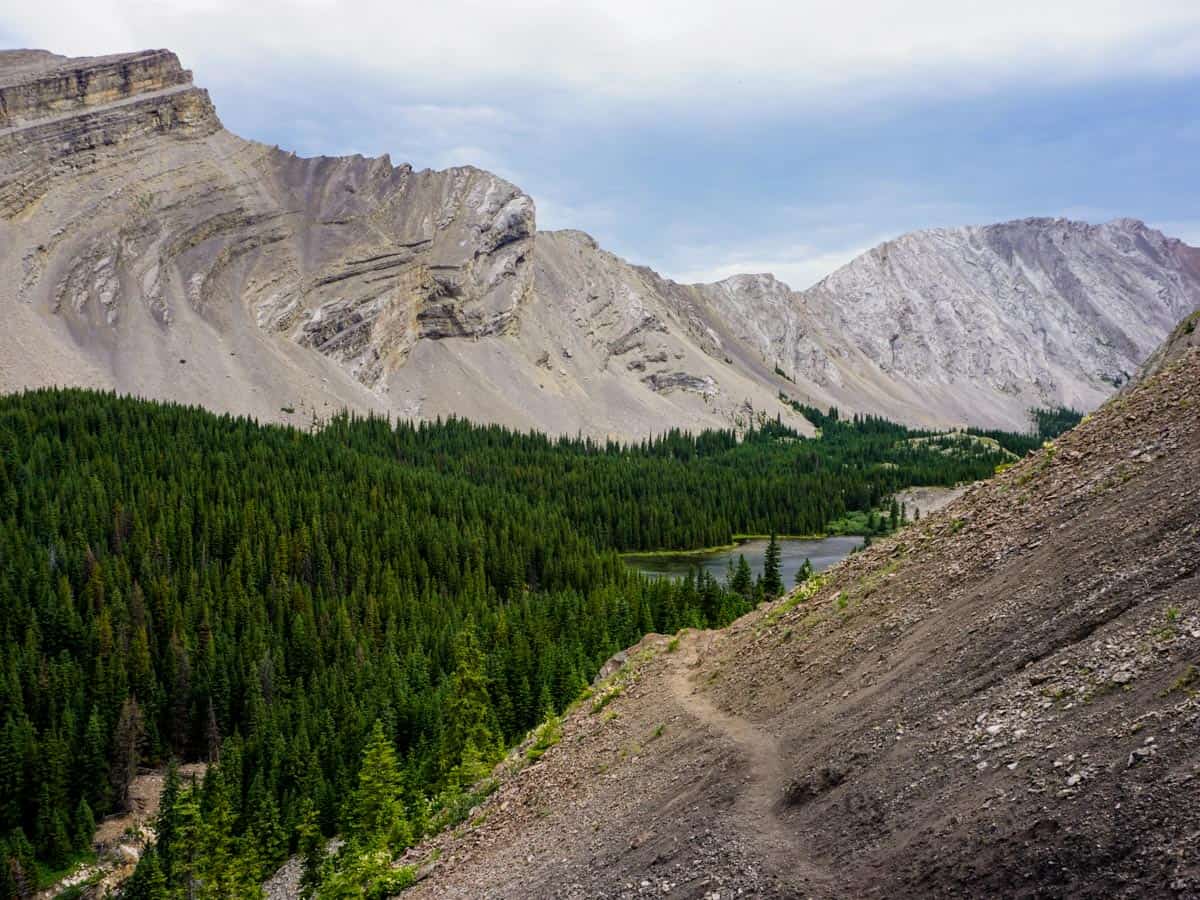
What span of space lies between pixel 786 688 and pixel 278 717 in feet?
203

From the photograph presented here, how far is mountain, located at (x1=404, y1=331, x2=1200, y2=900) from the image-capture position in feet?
39.6

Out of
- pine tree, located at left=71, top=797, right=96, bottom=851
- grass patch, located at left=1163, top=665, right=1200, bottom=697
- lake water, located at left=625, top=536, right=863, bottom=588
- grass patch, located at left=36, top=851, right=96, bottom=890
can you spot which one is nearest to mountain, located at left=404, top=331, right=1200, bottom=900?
grass patch, located at left=1163, top=665, right=1200, bottom=697

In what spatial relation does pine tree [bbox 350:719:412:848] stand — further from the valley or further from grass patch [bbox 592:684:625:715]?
grass patch [bbox 592:684:625:715]

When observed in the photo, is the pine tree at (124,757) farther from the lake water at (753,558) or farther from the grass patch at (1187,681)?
the grass patch at (1187,681)

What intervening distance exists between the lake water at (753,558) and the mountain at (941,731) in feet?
Answer: 317

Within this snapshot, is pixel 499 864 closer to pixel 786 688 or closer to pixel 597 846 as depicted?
pixel 597 846

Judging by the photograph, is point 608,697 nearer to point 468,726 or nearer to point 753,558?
point 468,726

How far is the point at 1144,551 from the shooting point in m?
16.2

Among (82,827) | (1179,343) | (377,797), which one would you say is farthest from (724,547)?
(1179,343)

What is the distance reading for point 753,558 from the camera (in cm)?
13738

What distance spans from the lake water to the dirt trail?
97565 millimetres

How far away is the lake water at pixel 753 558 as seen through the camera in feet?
418

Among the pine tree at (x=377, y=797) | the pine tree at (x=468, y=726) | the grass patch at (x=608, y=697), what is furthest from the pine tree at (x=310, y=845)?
the grass patch at (x=608, y=697)

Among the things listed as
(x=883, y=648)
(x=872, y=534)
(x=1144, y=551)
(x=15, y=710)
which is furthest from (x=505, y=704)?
(x=872, y=534)
